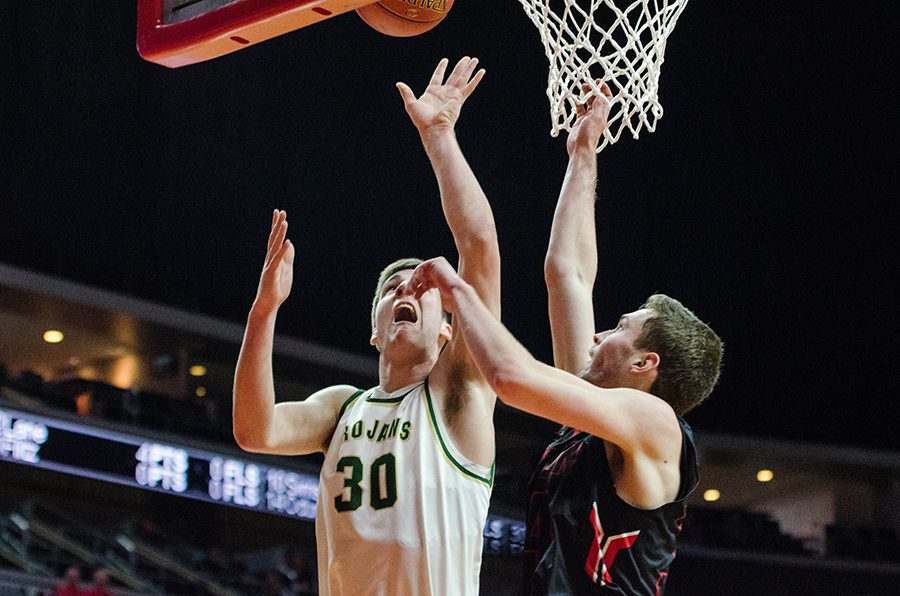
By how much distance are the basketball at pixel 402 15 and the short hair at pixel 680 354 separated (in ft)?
4.52

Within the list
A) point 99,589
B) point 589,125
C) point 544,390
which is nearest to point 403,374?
point 544,390

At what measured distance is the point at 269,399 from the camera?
334cm

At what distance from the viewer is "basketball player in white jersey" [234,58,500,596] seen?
3037 millimetres

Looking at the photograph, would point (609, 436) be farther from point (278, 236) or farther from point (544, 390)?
point (278, 236)

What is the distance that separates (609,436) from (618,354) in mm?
423

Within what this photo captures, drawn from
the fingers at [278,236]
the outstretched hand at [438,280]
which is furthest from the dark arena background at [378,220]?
the outstretched hand at [438,280]

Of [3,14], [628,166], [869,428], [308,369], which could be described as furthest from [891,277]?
[3,14]

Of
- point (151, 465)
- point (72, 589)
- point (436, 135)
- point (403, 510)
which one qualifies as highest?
point (151, 465)

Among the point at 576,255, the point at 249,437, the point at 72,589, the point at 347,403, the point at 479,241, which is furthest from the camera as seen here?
the point at 72,589

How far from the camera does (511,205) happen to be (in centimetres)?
1728

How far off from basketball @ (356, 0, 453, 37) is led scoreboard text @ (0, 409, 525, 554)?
10.2m

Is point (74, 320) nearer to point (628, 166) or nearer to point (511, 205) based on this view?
point (511, 205)

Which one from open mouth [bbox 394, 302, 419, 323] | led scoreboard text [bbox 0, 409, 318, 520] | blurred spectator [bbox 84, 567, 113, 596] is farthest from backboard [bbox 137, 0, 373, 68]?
led scoreboard text [bbox 0, 409, 318, 520]

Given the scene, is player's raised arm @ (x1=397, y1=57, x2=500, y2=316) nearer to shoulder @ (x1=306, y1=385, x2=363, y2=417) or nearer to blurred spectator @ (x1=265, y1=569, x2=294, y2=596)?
shoulder @ (x1=306, y1=385, x2=363, y2=417)
